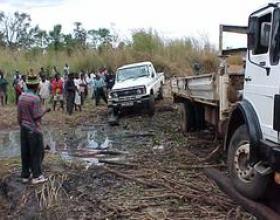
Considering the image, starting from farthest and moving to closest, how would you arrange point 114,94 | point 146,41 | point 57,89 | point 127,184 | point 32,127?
point 146,41, point 57,89, point 114,94, point 32,127, point 127,184

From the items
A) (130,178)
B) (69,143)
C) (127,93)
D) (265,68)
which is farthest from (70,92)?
(265,68)

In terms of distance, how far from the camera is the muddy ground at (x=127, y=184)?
25.2 feet

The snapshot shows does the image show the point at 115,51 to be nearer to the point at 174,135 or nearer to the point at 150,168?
the point at 174,135

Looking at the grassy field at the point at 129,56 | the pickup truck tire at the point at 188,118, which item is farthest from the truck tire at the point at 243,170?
the grassy field at the point at 129,56

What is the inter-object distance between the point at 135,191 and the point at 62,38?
160 ft

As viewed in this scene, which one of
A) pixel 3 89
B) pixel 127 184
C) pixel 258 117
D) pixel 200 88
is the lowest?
pixel 3 89

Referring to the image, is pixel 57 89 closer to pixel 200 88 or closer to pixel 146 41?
pixel 200 88

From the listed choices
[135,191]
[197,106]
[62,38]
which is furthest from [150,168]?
[62,38]

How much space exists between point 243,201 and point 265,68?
5.95 feet

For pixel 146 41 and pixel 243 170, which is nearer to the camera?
pixel 243 170

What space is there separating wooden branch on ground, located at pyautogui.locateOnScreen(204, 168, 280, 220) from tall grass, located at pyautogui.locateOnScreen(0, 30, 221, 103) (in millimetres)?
26166

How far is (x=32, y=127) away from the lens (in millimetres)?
9594

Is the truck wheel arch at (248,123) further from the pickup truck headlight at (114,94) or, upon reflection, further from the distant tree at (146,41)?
the distant tree at (146,41)

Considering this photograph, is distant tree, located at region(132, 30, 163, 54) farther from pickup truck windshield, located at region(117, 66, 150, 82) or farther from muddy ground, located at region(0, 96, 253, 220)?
muddy ground, located at region(0, 96, 253, 220)
